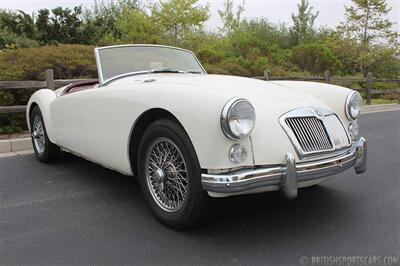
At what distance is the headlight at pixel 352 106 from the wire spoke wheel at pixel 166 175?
1.65 metres

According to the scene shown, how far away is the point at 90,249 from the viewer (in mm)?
2764

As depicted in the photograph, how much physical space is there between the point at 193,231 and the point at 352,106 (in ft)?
6.05

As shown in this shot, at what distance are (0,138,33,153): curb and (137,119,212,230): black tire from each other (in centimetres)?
355

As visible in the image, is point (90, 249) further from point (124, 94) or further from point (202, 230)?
point (124, 94)

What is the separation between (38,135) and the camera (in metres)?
5.25

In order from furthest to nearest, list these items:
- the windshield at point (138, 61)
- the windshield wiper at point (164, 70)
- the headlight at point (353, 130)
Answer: the windshield wiper at point (164, 70) → the windshield at point (138, 61) → the headlight at point (353, 130)

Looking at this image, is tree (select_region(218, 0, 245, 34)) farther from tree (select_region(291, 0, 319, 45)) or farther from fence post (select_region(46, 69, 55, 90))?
fence post (select_region(46, 69, 55, 90))

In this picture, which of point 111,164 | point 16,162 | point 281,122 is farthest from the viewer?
point 16,162

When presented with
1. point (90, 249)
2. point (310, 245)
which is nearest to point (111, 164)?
point (90, 249)

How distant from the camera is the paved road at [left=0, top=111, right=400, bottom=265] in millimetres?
2688

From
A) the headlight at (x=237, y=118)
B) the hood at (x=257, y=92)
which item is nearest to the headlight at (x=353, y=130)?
the hood at (x=257, y=92)

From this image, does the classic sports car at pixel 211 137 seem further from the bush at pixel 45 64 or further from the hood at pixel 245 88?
the bush at pixel 45 64

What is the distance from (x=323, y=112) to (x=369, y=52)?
20400mm

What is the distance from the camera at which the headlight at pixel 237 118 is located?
8.58ft
